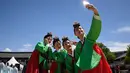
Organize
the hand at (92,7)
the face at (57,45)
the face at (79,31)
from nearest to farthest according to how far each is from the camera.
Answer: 1. the hand at (92,7)
2. the face at (79,31)
3. the face at (57,45)

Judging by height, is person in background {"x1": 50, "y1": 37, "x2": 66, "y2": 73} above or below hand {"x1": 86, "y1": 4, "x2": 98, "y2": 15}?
below

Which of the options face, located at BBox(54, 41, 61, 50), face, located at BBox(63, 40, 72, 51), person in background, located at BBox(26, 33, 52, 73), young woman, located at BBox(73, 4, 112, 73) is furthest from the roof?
young woman, located at BBox(73, 4, 112, 73)

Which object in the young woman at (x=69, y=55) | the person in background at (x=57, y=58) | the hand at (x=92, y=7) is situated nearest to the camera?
the hand at (x=92, y=7)

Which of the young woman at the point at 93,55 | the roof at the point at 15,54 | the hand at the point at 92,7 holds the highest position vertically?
the roof at the point at 15,54

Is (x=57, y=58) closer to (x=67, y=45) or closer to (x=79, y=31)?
(x=67, y=45)

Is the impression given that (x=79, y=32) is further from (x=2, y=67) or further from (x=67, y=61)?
(x=2, y=67)

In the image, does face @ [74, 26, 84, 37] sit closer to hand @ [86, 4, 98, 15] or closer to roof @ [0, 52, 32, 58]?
hand @ [86, 4, 98, 15]

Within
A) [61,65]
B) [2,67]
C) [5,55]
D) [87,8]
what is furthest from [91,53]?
[5,55]

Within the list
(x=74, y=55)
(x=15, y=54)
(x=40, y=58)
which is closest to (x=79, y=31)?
(x=74, y=55)

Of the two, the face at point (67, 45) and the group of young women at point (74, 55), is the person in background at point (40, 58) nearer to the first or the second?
the group of young women at point (74, 55)

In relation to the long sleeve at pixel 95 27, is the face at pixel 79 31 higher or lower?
higher

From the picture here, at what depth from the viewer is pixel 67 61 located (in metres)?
4.80

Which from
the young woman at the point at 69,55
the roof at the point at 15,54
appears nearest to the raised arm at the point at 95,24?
the young woman at the point at 69,55

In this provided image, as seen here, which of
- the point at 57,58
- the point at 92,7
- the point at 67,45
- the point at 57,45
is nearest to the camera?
the point at 92,7
